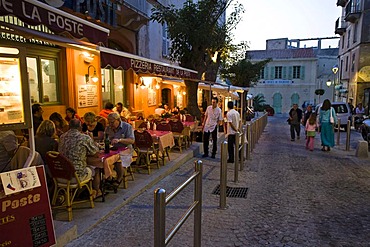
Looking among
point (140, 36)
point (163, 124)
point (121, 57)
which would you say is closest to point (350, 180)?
point (163, 124)

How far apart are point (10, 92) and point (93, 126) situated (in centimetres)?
385

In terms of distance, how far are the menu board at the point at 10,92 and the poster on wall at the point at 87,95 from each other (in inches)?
247

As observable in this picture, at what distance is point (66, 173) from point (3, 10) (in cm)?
229

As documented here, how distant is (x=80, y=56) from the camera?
938cm

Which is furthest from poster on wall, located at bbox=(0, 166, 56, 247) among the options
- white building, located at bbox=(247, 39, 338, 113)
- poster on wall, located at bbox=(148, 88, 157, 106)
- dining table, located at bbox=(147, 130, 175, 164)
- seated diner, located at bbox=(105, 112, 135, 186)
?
white building, located at bbox=(247, 39, 338, 113)

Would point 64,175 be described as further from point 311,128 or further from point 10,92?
point 311,128

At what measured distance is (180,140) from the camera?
930 centimetres

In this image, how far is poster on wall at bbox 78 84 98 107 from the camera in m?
9.43

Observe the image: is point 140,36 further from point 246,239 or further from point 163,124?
point 246,239

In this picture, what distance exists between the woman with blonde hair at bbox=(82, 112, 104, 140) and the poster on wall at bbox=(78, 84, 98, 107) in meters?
2.51

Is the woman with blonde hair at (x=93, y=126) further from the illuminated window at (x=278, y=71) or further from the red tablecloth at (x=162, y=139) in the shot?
the illuminated window at (x=278, y=71)

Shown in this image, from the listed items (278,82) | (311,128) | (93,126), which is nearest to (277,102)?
(278,82)

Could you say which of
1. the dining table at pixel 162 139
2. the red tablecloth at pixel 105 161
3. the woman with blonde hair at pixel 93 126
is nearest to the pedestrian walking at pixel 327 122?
the dining table at pixel 162 139

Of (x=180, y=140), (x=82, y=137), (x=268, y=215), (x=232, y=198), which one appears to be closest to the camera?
(x=82, y=137)
